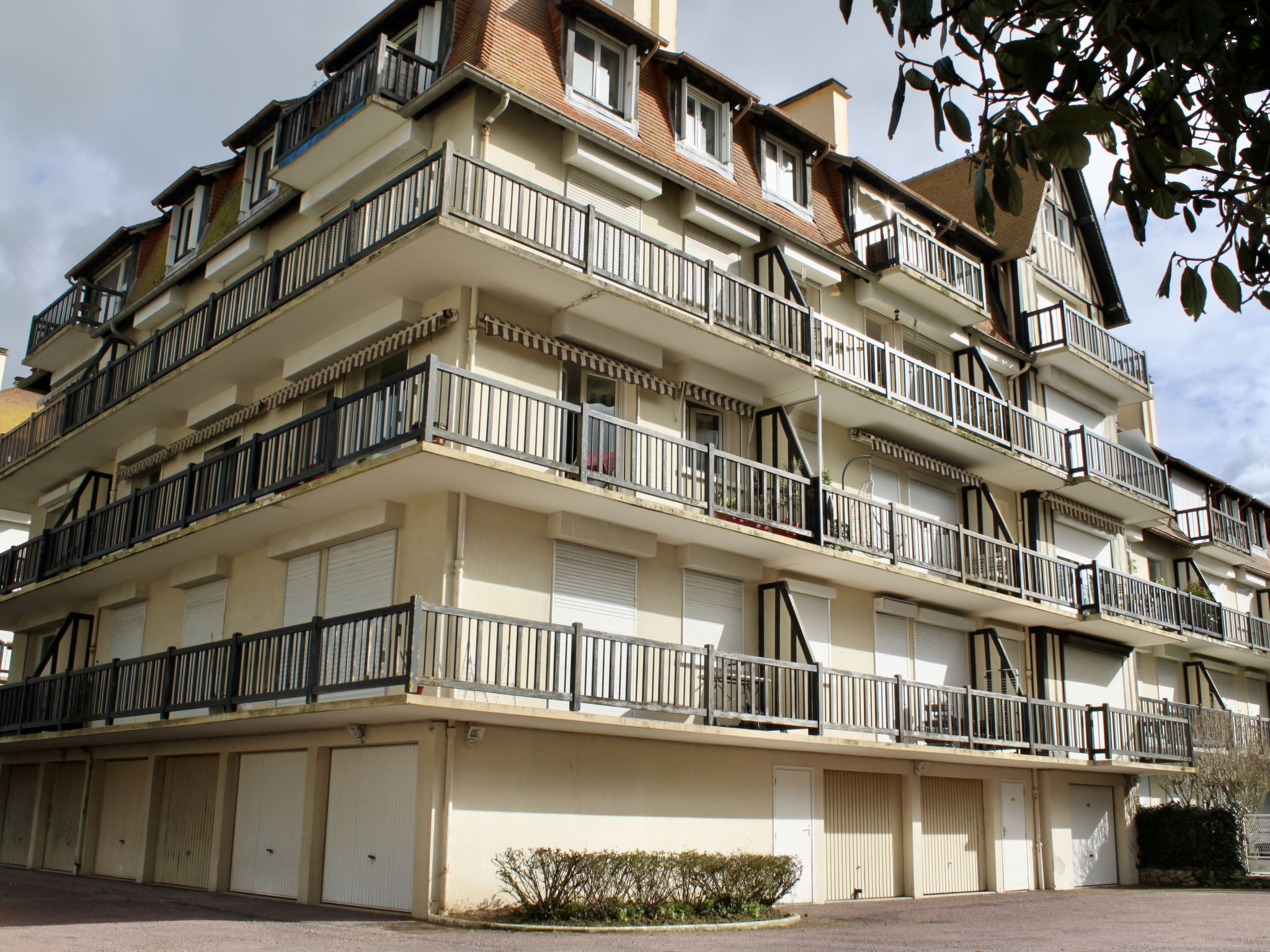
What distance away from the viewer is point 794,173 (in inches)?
855

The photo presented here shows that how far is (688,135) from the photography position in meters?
19.6

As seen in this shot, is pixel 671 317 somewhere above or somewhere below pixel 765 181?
below

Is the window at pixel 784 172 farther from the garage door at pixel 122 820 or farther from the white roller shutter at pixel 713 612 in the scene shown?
the garage door at pixel 122 820

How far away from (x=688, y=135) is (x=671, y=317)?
15.1 feet

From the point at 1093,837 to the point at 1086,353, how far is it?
37.7 ft

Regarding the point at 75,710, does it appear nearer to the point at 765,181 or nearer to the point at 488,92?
the point at 488,92

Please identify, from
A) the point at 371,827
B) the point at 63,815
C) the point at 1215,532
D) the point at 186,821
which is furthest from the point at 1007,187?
the point at 1215,532

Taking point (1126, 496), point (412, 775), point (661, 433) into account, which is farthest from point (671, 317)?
point (1126, 496)

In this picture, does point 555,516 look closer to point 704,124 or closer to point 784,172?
point 704,124

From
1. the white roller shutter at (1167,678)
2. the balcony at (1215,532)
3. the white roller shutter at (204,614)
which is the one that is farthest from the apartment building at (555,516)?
the balcony at (1215,532)

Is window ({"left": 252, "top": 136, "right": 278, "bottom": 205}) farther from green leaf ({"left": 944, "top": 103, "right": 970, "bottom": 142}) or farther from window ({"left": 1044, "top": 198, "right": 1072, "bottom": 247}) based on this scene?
window ({"left": 1044, "top": 198, "right": 1072, "bottom": 247})

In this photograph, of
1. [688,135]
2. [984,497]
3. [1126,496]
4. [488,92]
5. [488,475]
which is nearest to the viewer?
[488,475]

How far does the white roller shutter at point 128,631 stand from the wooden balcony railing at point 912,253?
16220mm

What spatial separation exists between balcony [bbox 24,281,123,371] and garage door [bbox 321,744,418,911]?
14.8m
